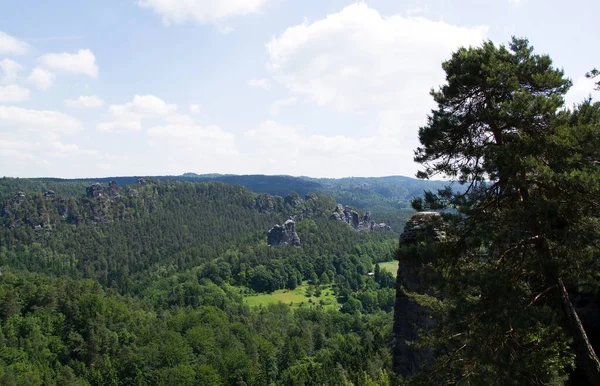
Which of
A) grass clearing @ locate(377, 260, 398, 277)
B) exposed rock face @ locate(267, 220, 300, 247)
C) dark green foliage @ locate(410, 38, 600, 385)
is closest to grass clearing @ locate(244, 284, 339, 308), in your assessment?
grass clearing @ locate(377, 260, 398, 277)

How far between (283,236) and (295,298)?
51743mm

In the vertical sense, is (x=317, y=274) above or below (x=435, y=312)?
below

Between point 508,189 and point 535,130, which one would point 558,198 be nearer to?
point 508,189

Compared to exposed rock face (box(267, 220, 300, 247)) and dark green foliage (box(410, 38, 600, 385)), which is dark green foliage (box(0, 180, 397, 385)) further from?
exposed rock face (box(267, 220, 300, 247))

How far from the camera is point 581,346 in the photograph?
9.59m

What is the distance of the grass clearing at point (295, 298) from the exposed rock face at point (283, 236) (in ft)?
129

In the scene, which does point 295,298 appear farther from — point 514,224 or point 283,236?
point 514,224

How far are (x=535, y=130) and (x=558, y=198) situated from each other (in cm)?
203

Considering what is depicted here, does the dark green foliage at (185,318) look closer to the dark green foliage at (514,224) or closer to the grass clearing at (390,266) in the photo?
the dark green foliage at (514,224)

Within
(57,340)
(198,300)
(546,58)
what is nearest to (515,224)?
(546,58)

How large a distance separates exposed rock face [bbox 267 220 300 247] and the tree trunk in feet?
527

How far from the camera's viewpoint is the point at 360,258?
161 m

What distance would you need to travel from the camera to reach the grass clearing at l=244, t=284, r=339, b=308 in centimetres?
11606

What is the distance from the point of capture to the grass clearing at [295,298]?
116 metres
